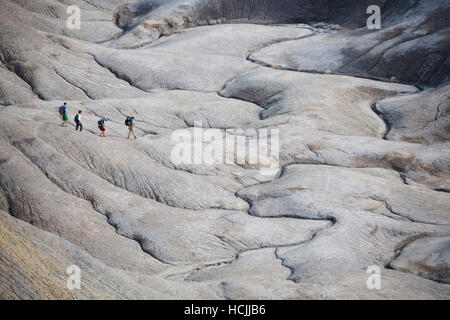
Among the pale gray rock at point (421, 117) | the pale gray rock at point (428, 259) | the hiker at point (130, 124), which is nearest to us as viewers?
the pale gray rock at point (428, 259)

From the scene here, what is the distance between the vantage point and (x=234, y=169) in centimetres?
2730

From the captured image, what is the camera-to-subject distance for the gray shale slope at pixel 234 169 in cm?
1733

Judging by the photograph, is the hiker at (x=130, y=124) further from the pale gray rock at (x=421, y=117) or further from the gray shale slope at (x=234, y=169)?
the pale gray rock at (x=421, y=117)

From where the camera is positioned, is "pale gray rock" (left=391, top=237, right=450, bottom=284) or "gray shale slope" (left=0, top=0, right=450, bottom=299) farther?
"pale gray rock" (left=391, top=237, right=450, bottom=284)

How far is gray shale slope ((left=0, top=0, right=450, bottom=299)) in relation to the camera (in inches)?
682

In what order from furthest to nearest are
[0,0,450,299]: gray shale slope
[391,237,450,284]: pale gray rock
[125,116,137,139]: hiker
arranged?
[125,116,137,139]: hiker → [391,237,450,284]: pale gray rock → [0,0,450,299]: gray shale slope

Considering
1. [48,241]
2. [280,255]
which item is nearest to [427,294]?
[280,255]

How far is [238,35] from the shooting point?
160ft

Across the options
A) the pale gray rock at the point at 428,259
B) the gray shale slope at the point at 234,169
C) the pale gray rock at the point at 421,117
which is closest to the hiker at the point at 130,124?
the gray shale slope at the point at 234,169

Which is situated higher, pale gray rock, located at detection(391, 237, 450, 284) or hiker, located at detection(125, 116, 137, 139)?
hiker, located at detection(125, 116, 137, 139)

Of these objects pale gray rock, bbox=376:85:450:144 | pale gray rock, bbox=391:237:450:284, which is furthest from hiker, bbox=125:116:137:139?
pale gray rock, bbox=376:85:450:144

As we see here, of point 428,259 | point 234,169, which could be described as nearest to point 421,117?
point 234,169

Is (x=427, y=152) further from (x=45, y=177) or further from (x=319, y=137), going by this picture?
(x=45, y=177)

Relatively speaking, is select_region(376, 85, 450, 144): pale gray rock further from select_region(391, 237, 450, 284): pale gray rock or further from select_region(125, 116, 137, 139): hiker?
select_region(125, 116, 137, 139): hiker
